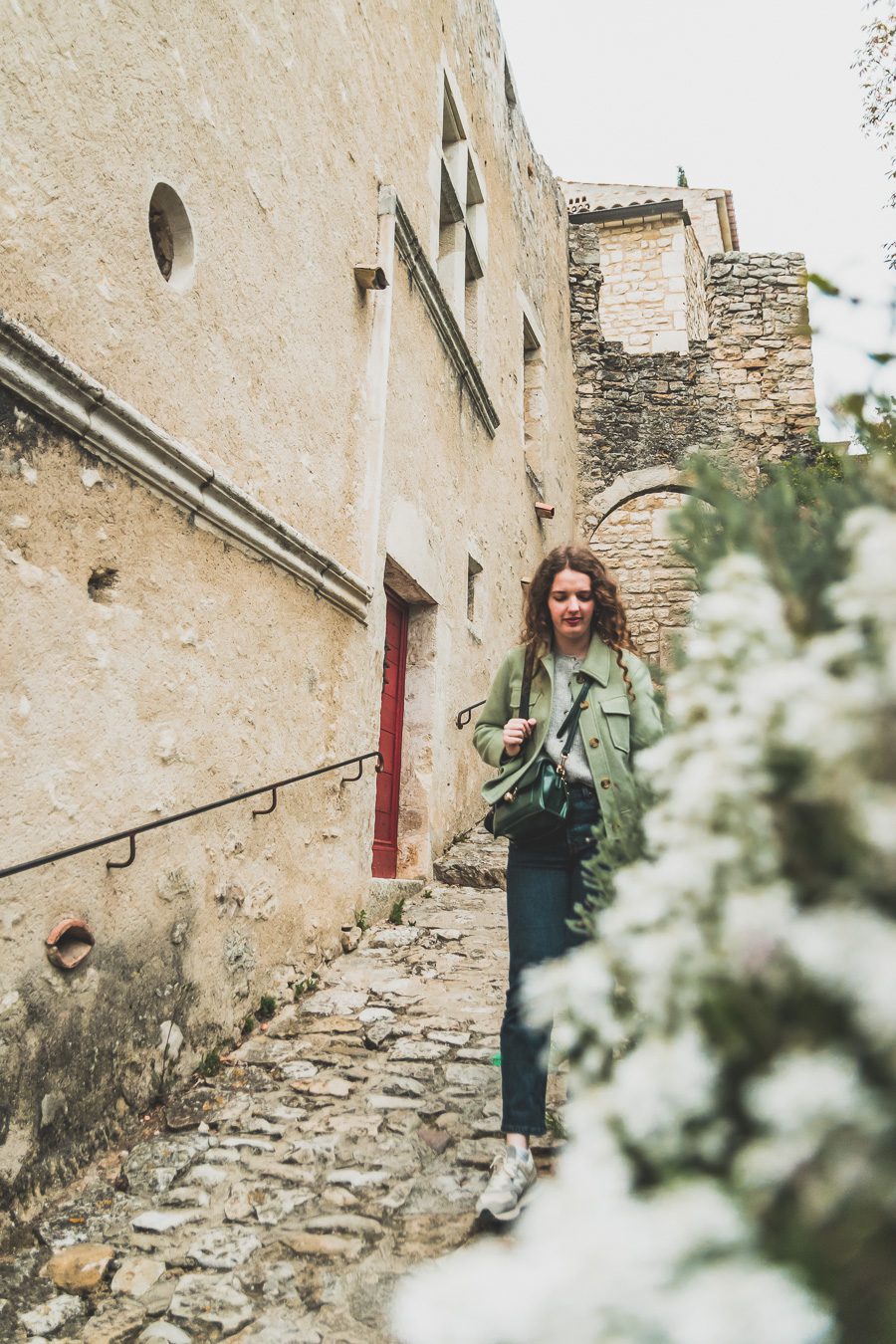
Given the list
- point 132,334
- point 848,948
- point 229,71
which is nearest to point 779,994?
point 848,948

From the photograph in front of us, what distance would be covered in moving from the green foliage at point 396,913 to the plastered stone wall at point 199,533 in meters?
0.32

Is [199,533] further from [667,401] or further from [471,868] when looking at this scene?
[667,401]

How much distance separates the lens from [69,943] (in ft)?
8.39

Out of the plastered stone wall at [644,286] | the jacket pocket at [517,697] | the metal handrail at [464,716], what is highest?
the plastered stone wall at [644,286]

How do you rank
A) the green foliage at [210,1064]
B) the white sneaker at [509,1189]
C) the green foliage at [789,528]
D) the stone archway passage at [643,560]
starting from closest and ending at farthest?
the green foliage at [789,528] < the white sneaker at [509,1189] < the green foliage at [210,1064] < the stone archway passage at [643,560]

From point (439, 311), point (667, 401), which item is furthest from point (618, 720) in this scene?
point (667, 401)

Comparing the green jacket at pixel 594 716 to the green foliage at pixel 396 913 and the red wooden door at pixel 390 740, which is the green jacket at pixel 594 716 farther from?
the red wooden door at pixel 390 740

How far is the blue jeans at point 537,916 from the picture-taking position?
226cm

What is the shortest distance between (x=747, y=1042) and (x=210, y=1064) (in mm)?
2930

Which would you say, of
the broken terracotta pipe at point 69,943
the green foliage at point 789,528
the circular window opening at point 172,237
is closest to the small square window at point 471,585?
the circular window opening at point 172,237

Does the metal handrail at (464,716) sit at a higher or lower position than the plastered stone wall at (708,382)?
lower

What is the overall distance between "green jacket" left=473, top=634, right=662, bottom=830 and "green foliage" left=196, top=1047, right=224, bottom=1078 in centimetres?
154

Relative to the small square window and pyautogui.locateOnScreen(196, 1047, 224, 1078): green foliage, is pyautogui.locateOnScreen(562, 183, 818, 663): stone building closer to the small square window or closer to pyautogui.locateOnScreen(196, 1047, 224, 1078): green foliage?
the small square window

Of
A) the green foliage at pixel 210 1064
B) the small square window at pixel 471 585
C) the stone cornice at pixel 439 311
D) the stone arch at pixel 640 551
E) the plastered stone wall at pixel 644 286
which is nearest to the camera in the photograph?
the green foliage at pixel 210 1064
